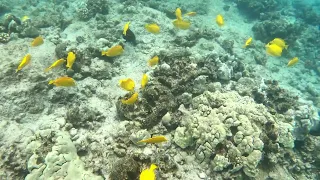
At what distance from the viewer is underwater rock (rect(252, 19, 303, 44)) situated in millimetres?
14094

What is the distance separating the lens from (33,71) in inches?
281

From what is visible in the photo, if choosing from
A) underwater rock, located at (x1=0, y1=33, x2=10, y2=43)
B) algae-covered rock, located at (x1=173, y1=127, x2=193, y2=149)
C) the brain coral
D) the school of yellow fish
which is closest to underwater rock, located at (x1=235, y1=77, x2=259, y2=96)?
the brain coral

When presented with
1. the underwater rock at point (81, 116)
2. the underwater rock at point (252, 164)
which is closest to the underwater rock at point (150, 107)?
the underwater rock at point (81, 116)

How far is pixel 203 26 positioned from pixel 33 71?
8.69 meters

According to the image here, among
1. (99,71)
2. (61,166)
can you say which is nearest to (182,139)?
(61,166)

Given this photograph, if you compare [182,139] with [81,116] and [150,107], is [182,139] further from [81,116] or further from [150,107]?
[81,116]

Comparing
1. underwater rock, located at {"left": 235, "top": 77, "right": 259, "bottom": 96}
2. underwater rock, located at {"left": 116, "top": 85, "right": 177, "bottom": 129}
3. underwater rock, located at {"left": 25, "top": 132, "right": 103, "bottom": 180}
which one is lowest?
underwater rock, located at {"left": 235, "top": 77, "right": 259, "bottom": 96}

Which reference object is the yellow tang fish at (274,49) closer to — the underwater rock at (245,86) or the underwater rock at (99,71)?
the underwater rock at (245,86)

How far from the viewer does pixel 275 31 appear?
1404 cm

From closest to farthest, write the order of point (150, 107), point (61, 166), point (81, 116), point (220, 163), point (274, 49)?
1. point (61, 166)
2. point (220, 163)
3. point (150, 107)
4. point (81, 116)
5. point (274, 49)

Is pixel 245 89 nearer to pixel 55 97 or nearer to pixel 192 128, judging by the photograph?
pixel 192 128

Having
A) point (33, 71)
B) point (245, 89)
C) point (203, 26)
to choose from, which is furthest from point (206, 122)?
point (203, 26)

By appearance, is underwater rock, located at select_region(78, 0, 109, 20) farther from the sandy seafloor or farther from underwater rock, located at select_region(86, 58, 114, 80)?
underwater rock, located at select_region(86, 58, 114, 80)

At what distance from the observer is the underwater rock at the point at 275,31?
14094mm
